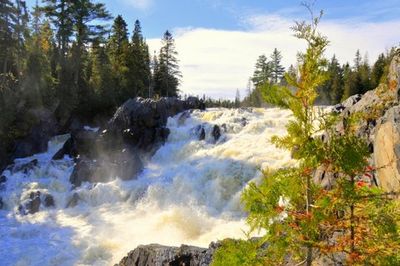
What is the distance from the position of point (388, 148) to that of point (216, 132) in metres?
18.5

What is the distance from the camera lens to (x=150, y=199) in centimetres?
2328

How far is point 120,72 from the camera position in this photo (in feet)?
149

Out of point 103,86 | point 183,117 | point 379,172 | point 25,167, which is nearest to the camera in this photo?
point 379,172

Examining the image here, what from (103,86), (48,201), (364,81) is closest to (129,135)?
(48,201)

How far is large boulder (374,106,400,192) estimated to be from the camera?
10.9 meters

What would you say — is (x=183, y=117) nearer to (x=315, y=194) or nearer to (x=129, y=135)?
(x=129, y=135)

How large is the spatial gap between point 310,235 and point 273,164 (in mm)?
17524

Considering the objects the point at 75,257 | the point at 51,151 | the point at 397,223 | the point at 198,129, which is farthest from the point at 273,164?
the point at 51,151

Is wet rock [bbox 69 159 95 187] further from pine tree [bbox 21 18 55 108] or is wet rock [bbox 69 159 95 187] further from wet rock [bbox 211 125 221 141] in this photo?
pine tree [bbox 21 18 55 108]

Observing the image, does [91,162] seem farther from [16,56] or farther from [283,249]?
[283,249]

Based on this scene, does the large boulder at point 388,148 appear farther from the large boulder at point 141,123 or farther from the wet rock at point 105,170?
the large boulder at point 141,123

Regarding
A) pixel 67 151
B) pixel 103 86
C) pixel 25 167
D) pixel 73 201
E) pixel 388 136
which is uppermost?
pixel 103 86

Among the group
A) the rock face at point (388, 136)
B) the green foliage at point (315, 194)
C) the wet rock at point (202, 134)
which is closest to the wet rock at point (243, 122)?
the wet rock at point (202, 134)

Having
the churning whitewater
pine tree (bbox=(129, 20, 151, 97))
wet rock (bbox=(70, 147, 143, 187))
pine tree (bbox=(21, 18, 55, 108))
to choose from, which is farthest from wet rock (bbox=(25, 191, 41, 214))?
pine tree (bbox=(129, 20, 151, 97))
